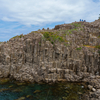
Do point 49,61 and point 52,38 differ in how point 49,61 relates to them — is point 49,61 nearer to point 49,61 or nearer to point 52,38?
point 49,61

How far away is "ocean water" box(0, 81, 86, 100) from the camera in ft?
74.1

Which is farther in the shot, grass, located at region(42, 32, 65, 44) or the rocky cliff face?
grass, located at region(42, 32, 65, 44)

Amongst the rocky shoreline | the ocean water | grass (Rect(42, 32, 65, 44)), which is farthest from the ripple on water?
grass (Rect(42, 32, 65, 44))

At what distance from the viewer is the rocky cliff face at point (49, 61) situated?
30047 millimetres

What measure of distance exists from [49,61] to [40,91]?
32.3ft

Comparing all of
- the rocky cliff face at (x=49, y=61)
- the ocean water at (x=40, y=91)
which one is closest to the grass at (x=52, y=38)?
the rocky cliff face at (x=49, y=61)

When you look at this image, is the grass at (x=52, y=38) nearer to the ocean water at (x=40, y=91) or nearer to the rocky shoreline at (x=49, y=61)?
the rocky shoreline at (x=49, y=61)

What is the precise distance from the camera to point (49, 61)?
3209 centimetres

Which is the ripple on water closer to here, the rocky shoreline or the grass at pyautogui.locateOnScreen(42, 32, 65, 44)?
the rocky shoreline

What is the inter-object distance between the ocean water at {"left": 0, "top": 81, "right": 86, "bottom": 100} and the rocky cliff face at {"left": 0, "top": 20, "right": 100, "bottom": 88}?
224 cm

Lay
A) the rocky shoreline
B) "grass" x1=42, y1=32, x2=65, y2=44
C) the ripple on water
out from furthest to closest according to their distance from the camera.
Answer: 1. "grass" x1=42, y1=32, x2=65, y2=44
2. the rocky shoreline
3. the ripple on water

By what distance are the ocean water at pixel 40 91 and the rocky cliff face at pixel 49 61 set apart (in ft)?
7.36

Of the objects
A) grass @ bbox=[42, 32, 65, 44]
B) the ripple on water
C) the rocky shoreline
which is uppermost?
grass @ bbox=[42, 32, 65, 44]

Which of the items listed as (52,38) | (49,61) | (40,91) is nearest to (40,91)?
(40,91)
